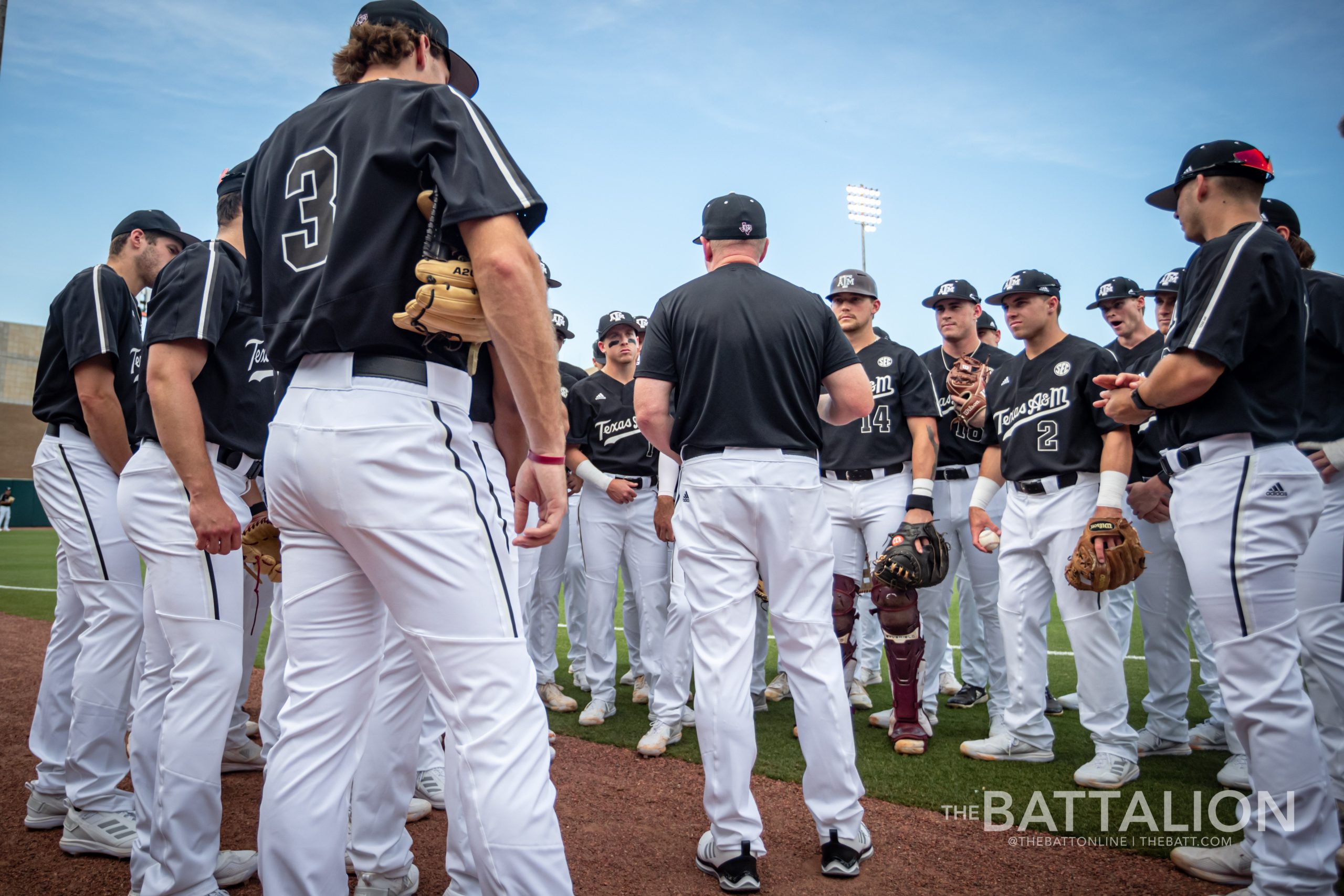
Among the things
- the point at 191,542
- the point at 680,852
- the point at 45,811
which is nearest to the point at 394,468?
the point at 191,542

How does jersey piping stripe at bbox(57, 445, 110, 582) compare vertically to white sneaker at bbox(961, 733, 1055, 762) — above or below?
above

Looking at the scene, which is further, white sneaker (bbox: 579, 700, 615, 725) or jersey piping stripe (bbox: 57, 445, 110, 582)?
white sneaker (bbox: 579, 700, 615, 725)

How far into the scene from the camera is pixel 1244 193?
307 centimetres

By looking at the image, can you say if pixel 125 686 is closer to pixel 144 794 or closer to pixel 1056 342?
pixel 144 794

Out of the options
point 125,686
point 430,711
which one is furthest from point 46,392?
point 430,711

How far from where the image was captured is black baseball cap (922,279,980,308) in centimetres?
605

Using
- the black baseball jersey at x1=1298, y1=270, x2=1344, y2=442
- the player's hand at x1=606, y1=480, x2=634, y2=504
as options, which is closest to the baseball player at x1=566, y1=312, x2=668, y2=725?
the player's hand at x1=606, y1=480, x2=634, y2=504

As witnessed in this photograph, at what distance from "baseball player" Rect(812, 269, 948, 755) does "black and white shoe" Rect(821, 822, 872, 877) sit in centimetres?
A: 165

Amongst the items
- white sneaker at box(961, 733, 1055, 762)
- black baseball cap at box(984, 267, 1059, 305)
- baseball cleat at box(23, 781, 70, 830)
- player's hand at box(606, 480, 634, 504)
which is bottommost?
white sneaker at box(961, 733, 1055, 762)

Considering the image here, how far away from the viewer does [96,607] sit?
345 centimetres

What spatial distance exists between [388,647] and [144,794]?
107 cm

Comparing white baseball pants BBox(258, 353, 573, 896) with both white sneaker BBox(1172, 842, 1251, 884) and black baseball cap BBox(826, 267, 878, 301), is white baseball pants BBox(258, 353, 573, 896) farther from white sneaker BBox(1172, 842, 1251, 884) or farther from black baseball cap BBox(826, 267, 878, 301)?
black baseball cap BBox(826, 267, 878, 301)

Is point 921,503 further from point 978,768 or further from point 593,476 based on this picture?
point 593,476

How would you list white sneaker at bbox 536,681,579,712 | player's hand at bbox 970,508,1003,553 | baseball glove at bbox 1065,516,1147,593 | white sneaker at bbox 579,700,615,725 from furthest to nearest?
white sneaker at bbox 536,681,579,712, white sneaker at bbox 579,700,615,725, player's hand at bbox 970,508,1003,553, baseball glove at bbox 1065,516,1147,593
